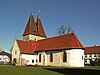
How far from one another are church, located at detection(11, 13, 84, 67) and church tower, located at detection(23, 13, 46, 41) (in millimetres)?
10367

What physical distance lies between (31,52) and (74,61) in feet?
52.8

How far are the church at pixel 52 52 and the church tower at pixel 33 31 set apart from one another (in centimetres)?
1037

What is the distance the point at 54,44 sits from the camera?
63.9 meters

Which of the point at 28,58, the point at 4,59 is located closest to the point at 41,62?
the point at 28,58

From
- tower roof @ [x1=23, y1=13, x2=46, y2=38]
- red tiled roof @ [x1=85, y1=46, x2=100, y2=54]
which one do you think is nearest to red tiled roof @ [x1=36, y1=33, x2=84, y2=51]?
tower roof @ [x1=23, y1=13, x2=46, y2=38]

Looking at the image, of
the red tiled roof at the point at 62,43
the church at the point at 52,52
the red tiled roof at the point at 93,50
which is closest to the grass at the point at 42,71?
the church at the point at 52,52

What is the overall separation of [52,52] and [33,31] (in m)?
23.3

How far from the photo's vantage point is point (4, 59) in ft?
303

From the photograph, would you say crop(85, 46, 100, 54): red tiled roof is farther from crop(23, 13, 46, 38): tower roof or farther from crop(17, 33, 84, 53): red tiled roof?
crop(17, 33, 84, 53): red tiled roof

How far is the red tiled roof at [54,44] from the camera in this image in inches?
2329

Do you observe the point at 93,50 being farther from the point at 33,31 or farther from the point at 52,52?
the point at 52,52

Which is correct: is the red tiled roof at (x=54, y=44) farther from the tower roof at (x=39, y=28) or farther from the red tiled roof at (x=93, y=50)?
the red tiled roof at (x=93, y=50)

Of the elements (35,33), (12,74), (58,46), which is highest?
(35,33)

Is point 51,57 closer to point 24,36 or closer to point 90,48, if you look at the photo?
point 24,36
